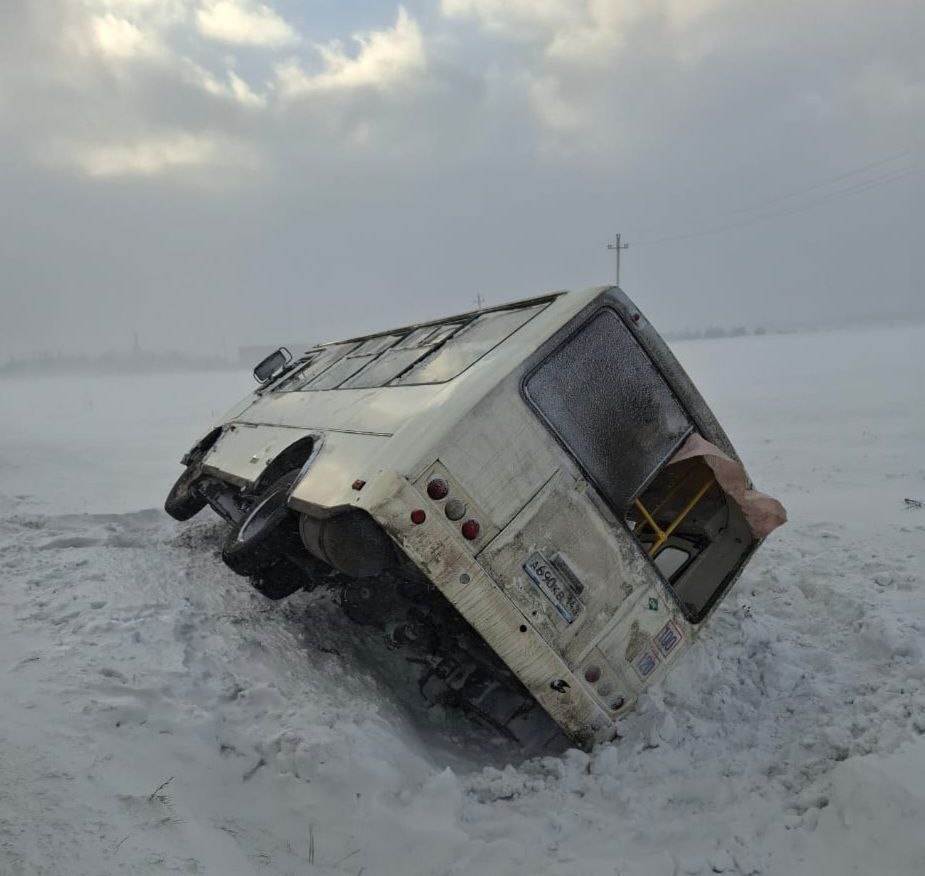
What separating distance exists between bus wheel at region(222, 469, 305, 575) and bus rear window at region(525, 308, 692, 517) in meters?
1.69

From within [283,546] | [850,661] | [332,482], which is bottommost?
[850,661]

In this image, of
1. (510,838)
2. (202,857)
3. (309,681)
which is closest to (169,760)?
(202,857)

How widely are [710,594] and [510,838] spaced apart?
2118mm

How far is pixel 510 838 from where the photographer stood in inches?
122

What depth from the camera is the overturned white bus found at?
140 inches

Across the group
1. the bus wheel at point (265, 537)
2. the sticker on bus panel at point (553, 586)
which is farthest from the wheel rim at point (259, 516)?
the sticker on bus panel at point (553, 586)

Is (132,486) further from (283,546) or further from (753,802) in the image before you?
(753,802)

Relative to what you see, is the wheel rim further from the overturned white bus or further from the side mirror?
the side mirror

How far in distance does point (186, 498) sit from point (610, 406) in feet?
16.2

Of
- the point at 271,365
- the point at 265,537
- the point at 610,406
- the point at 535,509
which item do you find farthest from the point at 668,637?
the point at 271,365

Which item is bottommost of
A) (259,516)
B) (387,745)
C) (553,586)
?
(387,745)

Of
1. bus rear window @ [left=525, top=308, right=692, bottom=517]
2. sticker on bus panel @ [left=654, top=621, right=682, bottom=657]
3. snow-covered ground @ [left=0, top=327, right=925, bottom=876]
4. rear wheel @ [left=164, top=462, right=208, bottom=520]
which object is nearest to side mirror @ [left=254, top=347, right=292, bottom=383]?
rear wheel @ [left=164, top=462, right=208, bottom=520]

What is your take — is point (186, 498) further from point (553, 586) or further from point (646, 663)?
point (646, 663)

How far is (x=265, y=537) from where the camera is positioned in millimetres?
4270
